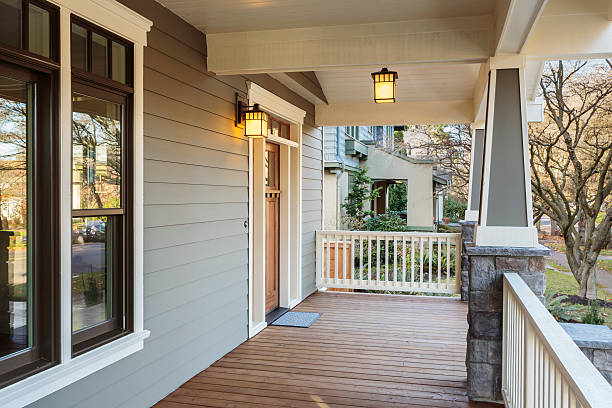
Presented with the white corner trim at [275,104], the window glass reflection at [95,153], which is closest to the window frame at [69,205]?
the window glass reflection at [95,153]

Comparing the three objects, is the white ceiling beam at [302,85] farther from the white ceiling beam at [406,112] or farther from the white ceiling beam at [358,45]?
the white ceiling beam at [358,45]

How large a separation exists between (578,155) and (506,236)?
610cm

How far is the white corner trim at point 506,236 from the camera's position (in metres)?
3.41

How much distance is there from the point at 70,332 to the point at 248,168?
2.59 m

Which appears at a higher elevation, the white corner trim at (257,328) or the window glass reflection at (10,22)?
the window glass reflection at (10,22)

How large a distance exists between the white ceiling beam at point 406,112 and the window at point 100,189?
171 inches

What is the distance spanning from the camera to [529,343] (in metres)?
2.43

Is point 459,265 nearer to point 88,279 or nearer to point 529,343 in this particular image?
point 529,343

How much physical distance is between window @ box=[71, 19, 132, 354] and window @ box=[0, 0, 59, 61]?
16 centimetres

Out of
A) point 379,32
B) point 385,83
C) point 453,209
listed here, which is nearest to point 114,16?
point 379,32

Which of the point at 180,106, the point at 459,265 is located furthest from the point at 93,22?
the point at 459,265

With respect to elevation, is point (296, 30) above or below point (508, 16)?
above

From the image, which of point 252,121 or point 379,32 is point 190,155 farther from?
point 379,32

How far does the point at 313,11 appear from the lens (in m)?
3.46
